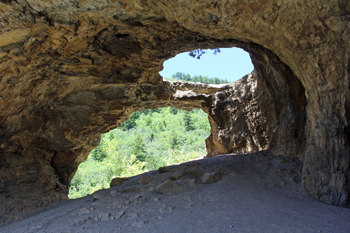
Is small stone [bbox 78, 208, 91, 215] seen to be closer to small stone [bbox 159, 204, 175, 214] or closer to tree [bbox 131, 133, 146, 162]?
small stone [bbox 159, 204, 175, 214]

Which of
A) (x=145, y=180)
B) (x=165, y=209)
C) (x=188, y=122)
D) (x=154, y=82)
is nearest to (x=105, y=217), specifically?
(x=165, y=209)

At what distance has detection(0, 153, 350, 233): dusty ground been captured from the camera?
7.52ft

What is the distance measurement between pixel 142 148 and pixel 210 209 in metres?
26.7

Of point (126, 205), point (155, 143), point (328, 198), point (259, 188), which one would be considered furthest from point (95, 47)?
point (155, 143)

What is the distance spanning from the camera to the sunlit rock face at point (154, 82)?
2874 millimetres

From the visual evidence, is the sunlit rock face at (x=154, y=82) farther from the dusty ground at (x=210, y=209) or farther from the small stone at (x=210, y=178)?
the small stone at (x=210, y=178)

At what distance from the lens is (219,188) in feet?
11.6

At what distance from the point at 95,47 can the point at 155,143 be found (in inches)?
1128

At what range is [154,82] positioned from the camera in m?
6.43

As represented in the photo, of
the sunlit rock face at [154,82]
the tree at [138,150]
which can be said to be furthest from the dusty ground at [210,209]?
the tree at [138,150]

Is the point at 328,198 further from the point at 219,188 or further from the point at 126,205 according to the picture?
the point at 126,205

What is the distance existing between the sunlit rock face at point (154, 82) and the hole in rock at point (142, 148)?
1137 cm

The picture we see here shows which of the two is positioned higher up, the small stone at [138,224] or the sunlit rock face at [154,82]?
A: the sunlit rock face at [154,82]


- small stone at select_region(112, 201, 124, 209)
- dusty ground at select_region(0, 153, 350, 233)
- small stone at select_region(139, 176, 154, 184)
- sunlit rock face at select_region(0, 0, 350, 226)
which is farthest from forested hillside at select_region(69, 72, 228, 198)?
small stone at select_region(112, 201, 124, 209)
